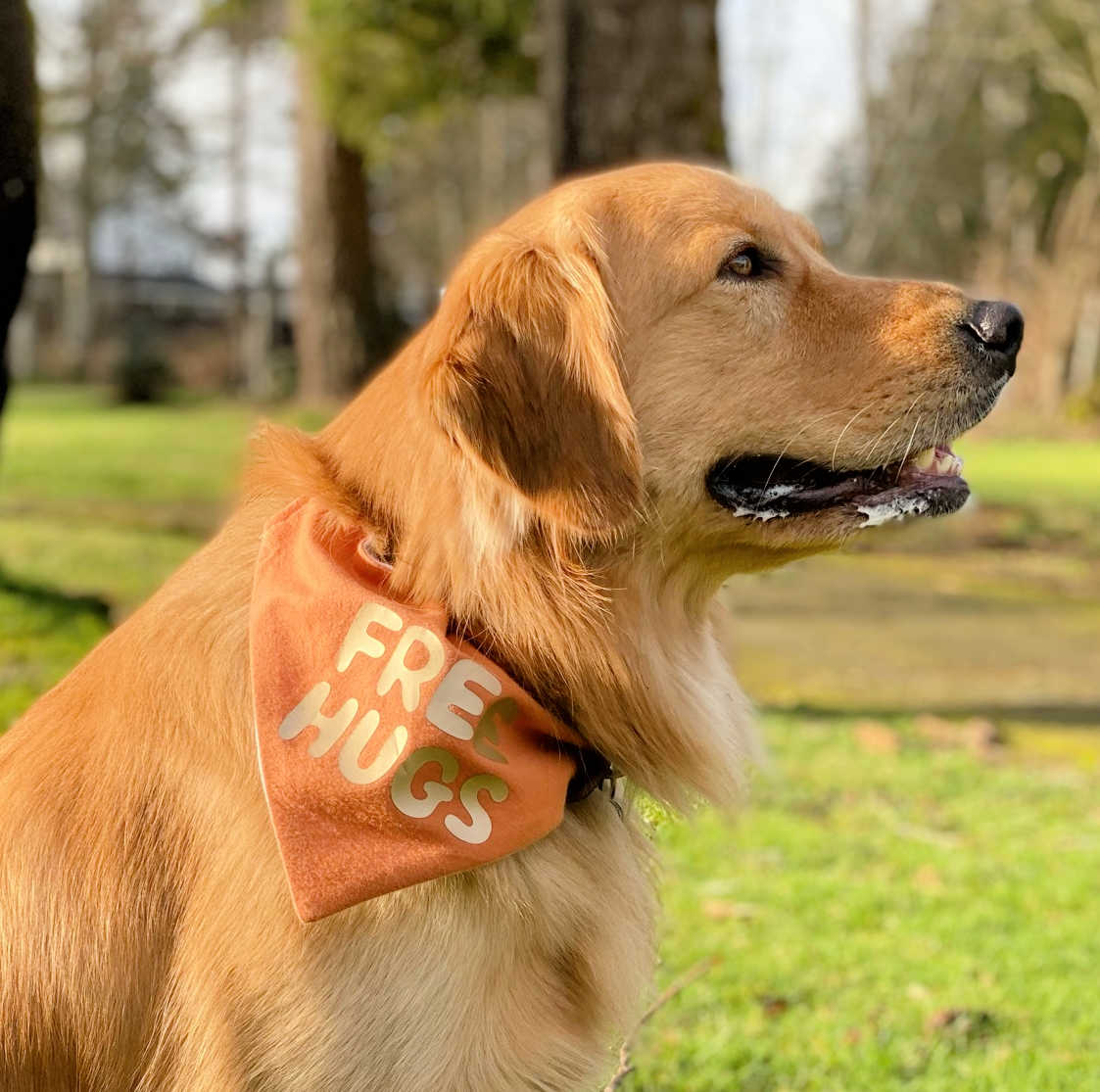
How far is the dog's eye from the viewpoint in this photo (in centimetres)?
278

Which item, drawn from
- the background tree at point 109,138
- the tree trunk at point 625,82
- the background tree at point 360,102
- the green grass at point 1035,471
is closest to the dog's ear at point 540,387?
the tree trunk at point 625,82

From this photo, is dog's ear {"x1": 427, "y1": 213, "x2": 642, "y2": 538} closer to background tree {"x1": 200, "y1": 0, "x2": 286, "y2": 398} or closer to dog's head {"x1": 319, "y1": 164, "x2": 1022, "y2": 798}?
dog's head {"x1": 319, "y1": 164, "x2": 1022, "y2": 798}

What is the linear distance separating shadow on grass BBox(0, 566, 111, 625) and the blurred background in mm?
37

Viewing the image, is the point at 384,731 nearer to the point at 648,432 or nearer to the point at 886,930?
the point at 648,432

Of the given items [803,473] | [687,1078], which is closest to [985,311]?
[803,473]

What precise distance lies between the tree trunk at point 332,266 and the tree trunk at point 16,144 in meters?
12.7

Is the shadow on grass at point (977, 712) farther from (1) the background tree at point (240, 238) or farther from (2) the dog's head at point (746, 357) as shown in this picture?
(1) the background tree at point (240, 238)

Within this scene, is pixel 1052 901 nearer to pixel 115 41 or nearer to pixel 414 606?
pixel 414 606

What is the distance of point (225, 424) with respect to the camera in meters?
24.0

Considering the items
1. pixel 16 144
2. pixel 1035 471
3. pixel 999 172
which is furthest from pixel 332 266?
pixel 999 172

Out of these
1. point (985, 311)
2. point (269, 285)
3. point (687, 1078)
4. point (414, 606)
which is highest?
point (985, 311)

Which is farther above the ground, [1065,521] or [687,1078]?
[687,1078]

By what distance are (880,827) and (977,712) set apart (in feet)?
6.58

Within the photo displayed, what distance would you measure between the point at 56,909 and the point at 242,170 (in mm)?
47456
